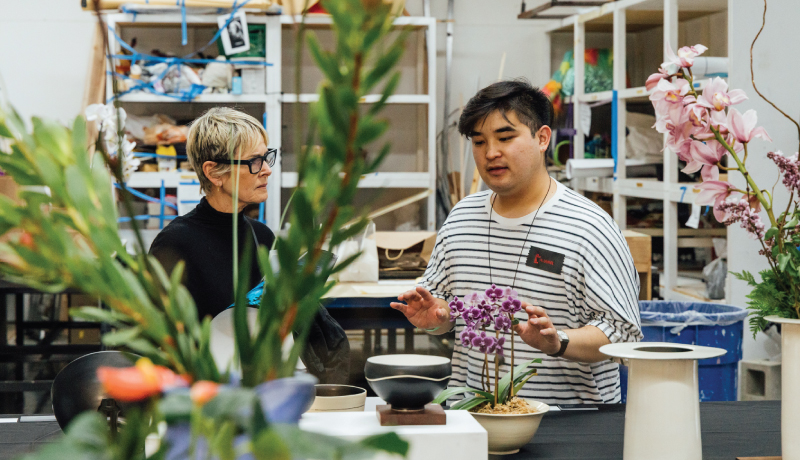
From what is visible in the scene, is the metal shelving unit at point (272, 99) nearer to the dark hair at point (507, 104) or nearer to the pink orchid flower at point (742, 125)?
the dark hair at point (507, 104)

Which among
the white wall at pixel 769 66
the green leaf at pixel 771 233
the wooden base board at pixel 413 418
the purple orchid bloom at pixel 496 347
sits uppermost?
the white wall at pixel 769 66

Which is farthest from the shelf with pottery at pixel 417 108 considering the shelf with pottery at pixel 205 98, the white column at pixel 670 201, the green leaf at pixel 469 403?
the green leaf at pixel 469 403

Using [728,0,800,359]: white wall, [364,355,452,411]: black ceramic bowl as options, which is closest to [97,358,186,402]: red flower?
[364,355,452,411]: black ceramic bowl

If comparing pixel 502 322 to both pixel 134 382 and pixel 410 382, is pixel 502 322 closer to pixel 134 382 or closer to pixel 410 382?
pixel 410 382

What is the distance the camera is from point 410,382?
994 mm

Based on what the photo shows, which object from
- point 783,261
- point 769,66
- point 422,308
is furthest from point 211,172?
point 769,66

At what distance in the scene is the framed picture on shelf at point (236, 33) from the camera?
13.7ft

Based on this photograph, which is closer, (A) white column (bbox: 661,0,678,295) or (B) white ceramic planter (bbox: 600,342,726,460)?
(B) white ceramic planter (bbox: 600,342,726,460)

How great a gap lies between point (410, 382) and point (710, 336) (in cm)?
177

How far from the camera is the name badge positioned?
1.79m

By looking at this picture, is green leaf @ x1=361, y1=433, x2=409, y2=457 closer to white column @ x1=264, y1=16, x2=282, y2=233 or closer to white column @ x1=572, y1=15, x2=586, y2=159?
white column @ x1=264, y1=16, x2=282, y2=233

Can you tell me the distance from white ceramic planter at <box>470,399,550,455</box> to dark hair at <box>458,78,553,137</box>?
86 centimetres

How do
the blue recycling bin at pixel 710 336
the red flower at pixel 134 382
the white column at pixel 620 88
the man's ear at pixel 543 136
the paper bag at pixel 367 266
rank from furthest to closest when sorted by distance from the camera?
the white column at pixel 620 88
the paper bag at pixel 367 266
the blue recycling bin at pixel 710 336
the man's ear at pixel 543 136
the red flower at pixel 134 382

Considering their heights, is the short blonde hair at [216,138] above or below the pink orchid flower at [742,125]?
above
